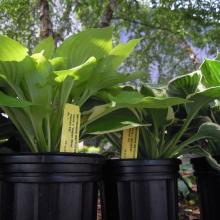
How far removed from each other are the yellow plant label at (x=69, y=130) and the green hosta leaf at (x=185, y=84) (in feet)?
1.05

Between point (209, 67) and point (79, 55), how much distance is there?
1.16 feet

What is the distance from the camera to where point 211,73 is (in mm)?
977

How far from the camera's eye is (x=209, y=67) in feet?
3.18

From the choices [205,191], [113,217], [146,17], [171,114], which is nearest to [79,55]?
[171,114]

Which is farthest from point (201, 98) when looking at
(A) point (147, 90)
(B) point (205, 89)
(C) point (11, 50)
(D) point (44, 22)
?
(D) point (44, 22)

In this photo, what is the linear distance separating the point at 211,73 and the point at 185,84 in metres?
0.08

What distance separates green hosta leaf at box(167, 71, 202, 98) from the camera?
3.30ft

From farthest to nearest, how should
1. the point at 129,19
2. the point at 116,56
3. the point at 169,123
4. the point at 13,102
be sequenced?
the point at 129,19 → the point at 169,123 → the point at 116,56 → the point at 13,102

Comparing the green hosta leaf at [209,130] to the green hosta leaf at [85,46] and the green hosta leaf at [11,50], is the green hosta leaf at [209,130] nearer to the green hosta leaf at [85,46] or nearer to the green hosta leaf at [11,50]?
the green hosta leaf at [85,46]

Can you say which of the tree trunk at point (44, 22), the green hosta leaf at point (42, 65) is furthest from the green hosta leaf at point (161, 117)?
the tree trunk at point (44, 22)

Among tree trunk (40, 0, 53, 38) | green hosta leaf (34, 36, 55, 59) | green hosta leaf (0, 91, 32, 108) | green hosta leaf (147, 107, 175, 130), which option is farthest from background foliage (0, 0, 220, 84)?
green hosta leaf (0, 91, 32, 108)

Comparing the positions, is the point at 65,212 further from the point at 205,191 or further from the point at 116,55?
the point at 205,191

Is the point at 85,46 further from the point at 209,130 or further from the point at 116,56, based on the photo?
the point at 209,130

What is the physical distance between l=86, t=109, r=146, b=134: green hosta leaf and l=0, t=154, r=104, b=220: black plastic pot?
136mm
